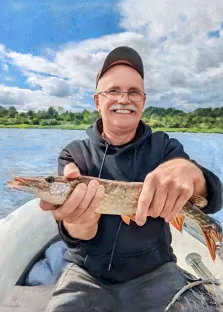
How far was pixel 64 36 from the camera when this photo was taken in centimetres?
306

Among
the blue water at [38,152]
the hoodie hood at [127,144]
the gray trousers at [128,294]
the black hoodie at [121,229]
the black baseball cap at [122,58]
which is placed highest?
the black baseball cap at [122,58]

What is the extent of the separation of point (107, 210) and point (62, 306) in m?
0.31

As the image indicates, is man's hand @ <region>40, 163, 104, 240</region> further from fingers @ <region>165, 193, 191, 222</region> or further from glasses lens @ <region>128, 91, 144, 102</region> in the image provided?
glasses lens @ <region>128, 91, 144, 102</region>

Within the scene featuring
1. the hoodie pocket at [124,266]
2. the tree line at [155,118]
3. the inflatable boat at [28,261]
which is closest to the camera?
the hoodie pocket at [124,266]

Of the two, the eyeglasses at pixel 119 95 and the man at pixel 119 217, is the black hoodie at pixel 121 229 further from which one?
the eyeglasses at pixel 119 95

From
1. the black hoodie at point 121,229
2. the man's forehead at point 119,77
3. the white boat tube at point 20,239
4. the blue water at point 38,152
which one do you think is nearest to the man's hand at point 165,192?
the black hoodie at point 121,229

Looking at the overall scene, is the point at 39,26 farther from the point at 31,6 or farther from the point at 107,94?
the point at 107,94

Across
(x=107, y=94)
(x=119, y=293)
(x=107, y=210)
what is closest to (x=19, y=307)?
(x=119, y=293)

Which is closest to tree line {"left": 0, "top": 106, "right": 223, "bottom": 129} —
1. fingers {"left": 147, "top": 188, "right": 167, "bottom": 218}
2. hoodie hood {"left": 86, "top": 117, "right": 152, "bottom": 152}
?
hoodie hood {"left": 86, "top": 117, "right": 152, "bottom": 152}

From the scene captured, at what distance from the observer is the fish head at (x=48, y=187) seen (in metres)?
0.77

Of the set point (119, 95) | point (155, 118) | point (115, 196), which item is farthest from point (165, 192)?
point (155, 118)

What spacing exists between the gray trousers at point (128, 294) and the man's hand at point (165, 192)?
1.03 ft

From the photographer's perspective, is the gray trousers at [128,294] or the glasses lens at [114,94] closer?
the gray trousers at [128,294]

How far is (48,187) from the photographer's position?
2.63 feet
